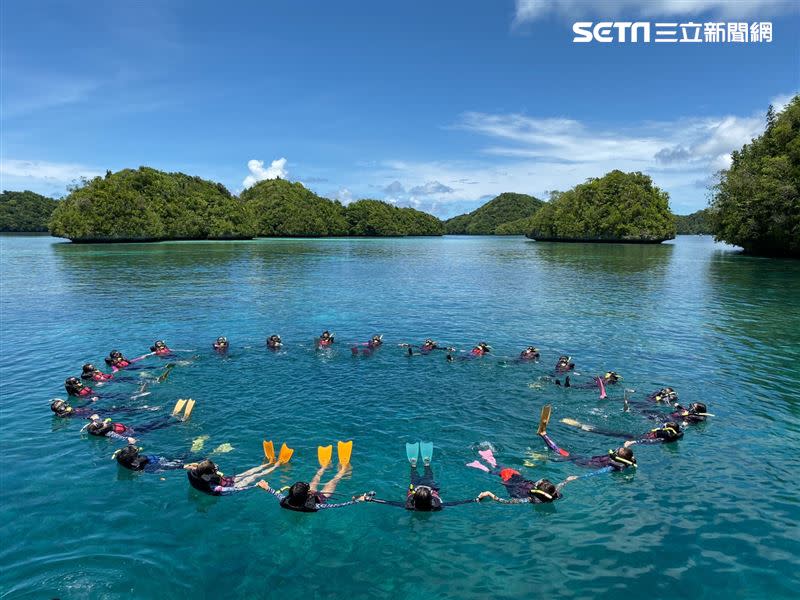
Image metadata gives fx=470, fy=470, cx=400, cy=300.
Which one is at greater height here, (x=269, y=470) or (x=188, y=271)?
(x=188, y=271)

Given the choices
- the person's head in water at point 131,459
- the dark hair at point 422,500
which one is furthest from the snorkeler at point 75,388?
the dark hair at point 422,500

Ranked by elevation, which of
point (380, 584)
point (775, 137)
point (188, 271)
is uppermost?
point (775, 137)

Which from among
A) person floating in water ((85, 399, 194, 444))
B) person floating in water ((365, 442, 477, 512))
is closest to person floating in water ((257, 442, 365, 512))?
person floating in water ((365, 442, 477, 512))

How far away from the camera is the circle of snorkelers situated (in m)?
14.7

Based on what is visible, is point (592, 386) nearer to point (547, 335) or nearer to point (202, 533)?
point (547, 335)

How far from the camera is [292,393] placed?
78.4 feet

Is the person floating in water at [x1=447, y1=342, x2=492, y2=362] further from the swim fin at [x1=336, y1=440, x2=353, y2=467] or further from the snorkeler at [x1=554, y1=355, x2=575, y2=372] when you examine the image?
the swim fin at [x1=336, y1=440, x2=353, y2=467]

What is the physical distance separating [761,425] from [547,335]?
16.5m

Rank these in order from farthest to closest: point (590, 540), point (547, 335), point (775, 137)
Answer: point (775, 137) → point (547, 335) → point (590, 540)

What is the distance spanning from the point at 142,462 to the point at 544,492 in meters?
13.8

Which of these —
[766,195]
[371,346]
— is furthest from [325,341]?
[766,195]

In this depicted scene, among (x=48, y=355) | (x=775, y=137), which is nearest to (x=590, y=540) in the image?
(x=48, y=355)

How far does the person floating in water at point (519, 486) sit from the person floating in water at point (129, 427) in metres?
12.8

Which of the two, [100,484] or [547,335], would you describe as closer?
[100,484]
